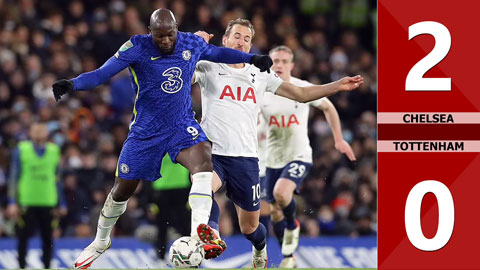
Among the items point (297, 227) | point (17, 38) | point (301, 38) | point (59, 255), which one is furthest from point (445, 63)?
point (301, 38)

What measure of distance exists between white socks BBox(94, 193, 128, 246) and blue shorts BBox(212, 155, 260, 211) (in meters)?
0.87

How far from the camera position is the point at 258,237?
8.26 meters

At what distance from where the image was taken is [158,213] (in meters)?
12.3

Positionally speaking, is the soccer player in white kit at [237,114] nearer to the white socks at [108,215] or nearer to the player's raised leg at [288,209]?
the white socks at [108,215]

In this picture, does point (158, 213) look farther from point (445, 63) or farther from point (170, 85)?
point (445, 63)

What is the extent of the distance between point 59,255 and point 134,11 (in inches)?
211

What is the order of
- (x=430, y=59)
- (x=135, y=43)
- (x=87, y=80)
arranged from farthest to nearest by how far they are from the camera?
(x=135, y=43)
(x=87, y=80)
(x=430, y=59)

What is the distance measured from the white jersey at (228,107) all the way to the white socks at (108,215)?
0.93 metres

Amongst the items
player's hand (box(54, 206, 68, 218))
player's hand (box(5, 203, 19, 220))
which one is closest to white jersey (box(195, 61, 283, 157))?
player's hand (box(54, 206, 68, 218))

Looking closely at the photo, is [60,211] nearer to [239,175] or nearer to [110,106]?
[110,106]

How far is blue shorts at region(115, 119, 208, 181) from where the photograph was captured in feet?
22.9

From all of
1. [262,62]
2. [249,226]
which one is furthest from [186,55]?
[249,226]

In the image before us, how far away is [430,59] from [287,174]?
5210 mm

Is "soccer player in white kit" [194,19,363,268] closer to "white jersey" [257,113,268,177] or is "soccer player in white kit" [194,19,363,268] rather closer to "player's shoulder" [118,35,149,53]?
"player's shoulder" [118,35,149,53]
